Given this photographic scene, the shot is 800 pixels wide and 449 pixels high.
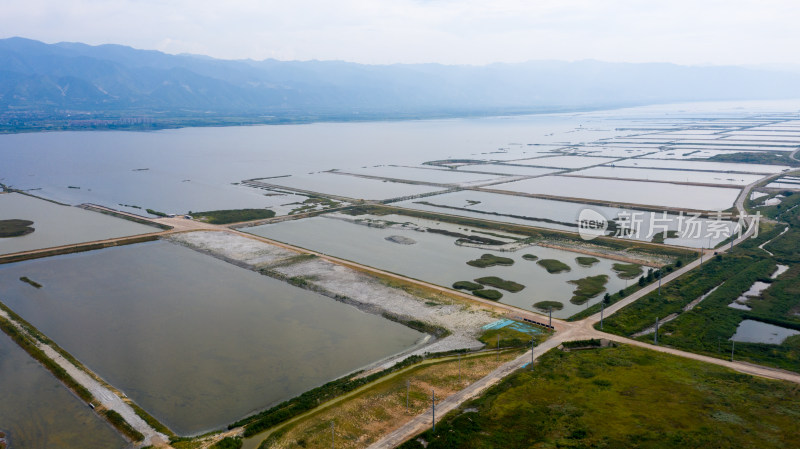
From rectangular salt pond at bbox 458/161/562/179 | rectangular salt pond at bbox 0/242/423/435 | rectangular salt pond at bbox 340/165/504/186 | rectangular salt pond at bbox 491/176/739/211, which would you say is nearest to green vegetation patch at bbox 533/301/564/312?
rectangular salt pond at bbox 0/242/423/435

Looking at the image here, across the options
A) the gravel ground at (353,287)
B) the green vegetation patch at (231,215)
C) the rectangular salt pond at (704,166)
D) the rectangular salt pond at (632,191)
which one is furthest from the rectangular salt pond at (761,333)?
the rectangular salt pond at (704,166)

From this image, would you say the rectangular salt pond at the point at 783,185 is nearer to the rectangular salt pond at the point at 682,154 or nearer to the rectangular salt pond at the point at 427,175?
the rectangular salt pond at the point at 682,154

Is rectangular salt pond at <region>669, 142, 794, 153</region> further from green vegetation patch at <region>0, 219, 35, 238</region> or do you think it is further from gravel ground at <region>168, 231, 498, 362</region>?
green vegetation patch at <region>0, 219, 35, 238</region>

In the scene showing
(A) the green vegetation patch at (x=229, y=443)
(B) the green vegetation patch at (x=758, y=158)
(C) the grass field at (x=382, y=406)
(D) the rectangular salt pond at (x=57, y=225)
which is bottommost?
(A) the green vegetation patch at (x=229, y=443)

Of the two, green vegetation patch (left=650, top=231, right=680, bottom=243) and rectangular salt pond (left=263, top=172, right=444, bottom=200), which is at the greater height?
rectangular salt pond (left=263, top=172, right=444, bottom=200)

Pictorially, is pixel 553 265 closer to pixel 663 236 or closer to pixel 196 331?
pixel 663 236

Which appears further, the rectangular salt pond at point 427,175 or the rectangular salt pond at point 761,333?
the rectangular salt pond at point 427,175
